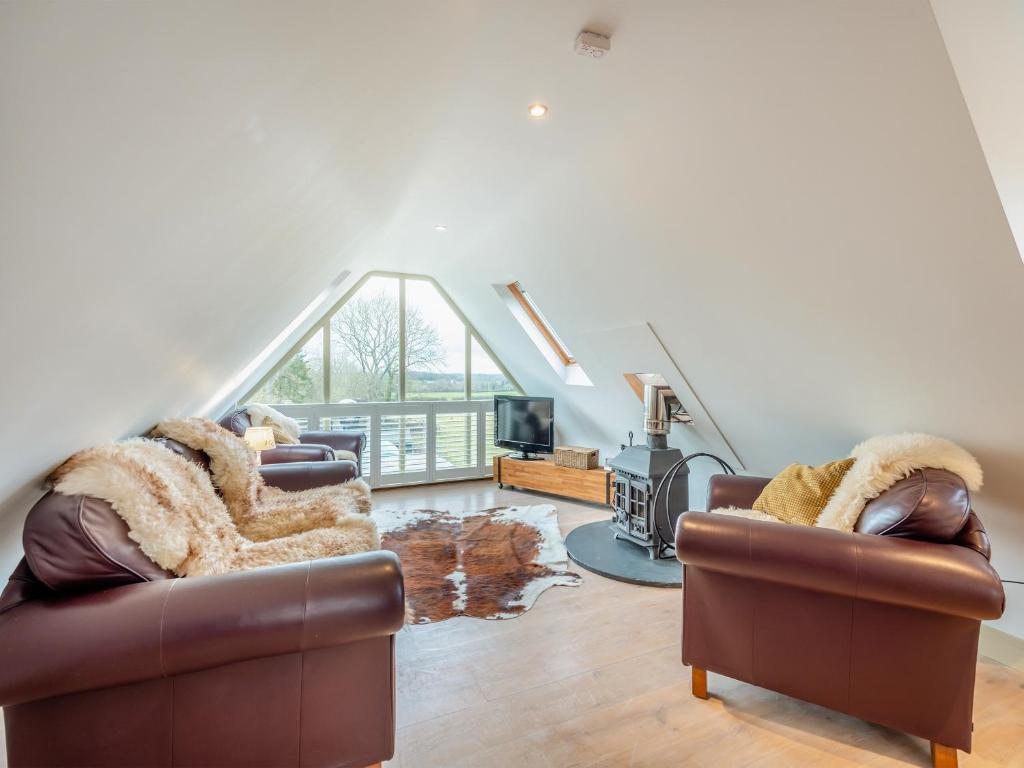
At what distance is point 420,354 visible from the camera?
5.30m

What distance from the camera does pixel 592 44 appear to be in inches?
59.3

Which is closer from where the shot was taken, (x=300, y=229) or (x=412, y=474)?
(x=300, y=229)

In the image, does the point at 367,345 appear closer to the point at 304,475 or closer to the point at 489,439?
the point at 489,439

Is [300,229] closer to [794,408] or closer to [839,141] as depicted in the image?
[839,141]

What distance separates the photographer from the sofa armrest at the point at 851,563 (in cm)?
140

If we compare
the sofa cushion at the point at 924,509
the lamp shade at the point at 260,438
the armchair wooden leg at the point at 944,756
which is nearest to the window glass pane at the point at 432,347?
the lamp shade at the point at 260,438

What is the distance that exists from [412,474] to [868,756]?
4.21 m

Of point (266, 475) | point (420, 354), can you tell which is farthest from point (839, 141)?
point (420, 354)

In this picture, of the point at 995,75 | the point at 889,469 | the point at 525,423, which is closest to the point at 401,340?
the point at 525,423

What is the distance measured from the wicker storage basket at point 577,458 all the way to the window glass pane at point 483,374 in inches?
51.7

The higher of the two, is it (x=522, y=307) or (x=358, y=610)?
(x=522, y=307)

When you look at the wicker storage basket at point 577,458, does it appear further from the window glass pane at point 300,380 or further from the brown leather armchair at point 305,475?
the window glass pane at point 300,380

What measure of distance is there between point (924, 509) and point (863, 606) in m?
0.38

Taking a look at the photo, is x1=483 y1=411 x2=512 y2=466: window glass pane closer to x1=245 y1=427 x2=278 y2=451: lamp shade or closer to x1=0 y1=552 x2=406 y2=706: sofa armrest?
x1=245 y1=427 x2=278 y2=451: lamp shade
